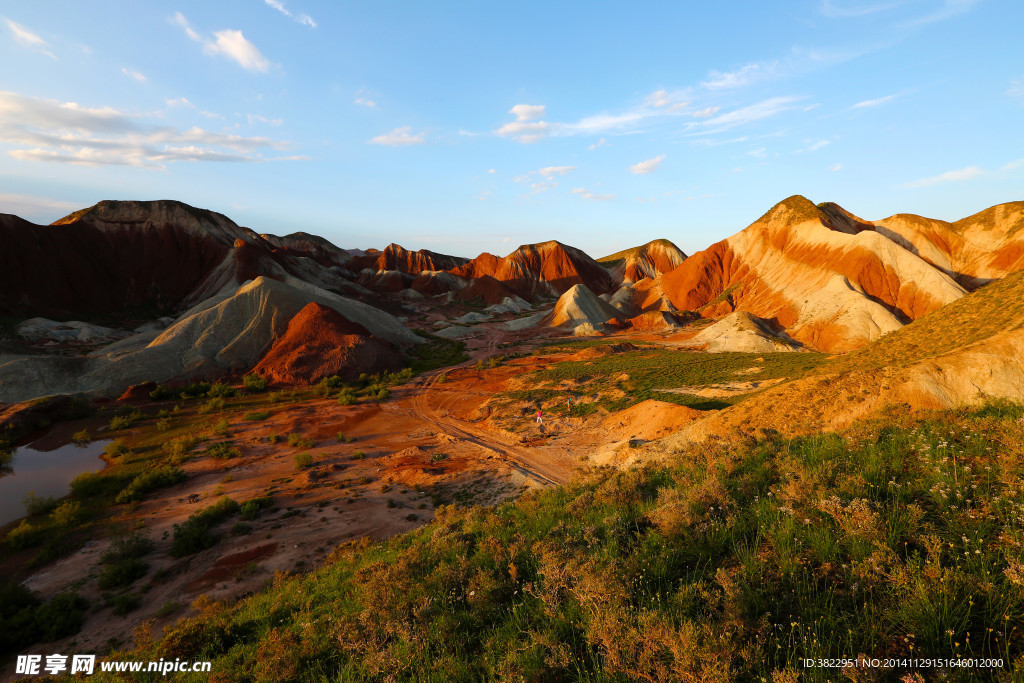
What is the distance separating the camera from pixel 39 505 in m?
16.4

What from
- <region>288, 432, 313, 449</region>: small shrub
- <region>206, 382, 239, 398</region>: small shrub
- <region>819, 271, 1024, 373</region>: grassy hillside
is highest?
<region>819, 271, 1024, 373</region>: grassy hillside

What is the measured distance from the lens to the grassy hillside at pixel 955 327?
1342 cm

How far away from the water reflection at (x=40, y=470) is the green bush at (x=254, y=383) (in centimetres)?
1082

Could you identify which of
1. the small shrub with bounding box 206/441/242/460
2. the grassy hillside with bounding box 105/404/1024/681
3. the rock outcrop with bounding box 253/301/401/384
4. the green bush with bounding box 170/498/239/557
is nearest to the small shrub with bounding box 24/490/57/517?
the small shrub with bounding box 206/441/242/460

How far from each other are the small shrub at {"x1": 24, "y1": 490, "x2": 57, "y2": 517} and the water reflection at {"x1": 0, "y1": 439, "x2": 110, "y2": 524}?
535 mm

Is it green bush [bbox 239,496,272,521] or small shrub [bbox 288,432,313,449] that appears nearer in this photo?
green bush [bbox 239,496,272,521]

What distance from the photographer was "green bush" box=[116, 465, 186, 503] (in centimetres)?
1692

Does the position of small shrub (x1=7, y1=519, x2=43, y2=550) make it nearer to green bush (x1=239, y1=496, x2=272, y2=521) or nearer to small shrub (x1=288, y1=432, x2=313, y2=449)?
→ green bush (x1=239, y1=496, x2=272, y2=521)

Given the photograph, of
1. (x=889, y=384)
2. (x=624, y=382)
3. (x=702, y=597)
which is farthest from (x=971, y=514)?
(x=624, y=382)

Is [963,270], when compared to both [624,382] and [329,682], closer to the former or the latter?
[624,382]

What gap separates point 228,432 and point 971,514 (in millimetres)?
30946

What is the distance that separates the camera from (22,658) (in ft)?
30.8

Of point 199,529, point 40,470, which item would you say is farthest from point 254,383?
point 199,529

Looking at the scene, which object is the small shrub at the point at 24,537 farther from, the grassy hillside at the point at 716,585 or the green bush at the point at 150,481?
the grassy hillside at the point at 716,585
